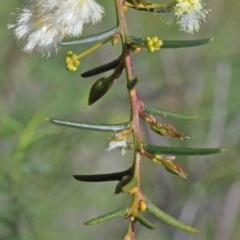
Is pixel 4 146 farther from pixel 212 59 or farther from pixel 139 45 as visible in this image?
pixel 139 45

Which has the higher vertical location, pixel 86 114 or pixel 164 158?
pixel 164 158

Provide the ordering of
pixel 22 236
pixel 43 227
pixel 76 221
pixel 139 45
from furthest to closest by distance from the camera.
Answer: pixel 76 221, pixel 43 227, pixel 22 236, pixel 139 45

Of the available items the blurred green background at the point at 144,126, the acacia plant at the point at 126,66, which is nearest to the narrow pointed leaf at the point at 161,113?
the acacia plant at the point at 126,66

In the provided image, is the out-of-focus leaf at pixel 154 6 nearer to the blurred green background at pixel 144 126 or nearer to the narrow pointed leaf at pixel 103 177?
the narrow pointed leaf at pixel 103 177

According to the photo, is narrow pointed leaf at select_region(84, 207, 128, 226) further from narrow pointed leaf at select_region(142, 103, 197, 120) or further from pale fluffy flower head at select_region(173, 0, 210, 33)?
pale fluffy flower head at select_region(173, 0, 210, 33)

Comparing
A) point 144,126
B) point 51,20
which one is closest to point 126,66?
point 51,20

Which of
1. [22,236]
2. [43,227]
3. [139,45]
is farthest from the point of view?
[43,227]

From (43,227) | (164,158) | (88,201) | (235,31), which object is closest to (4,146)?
(43,227)

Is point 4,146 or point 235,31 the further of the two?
point 235,31
